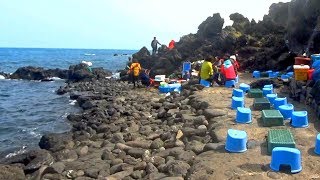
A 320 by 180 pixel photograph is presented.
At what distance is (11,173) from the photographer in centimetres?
804

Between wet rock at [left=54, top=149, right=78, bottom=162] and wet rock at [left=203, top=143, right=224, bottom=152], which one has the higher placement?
A: wet rock at [left=203, top=143, right=224, bottom=152]

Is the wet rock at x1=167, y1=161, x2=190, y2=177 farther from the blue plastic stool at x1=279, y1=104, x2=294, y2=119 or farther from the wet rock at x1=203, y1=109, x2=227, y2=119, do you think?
the blue plastic stool at x1=279, y1=104, x2=294, y2=119

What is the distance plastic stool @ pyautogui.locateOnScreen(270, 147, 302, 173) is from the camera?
19.7ft

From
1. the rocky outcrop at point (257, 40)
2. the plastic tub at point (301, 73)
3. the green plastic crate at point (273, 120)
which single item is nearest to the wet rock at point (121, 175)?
the green plastic crate at point (273, 120)

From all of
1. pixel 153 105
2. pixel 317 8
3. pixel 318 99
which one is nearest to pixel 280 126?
pixel 318 99

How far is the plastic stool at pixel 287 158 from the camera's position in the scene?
6.00 metres

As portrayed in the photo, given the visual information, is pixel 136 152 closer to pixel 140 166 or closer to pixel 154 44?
pixel 140 166

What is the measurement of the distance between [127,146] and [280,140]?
3786mm

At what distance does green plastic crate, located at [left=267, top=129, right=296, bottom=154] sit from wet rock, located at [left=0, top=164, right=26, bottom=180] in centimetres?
543

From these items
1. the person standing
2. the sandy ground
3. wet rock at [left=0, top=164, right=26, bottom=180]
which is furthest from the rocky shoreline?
the person standing

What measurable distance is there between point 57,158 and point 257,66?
624 inches

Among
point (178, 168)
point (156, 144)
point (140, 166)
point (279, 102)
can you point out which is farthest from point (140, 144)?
point (279, 102)

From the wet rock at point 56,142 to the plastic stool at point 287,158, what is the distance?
20.3 feet

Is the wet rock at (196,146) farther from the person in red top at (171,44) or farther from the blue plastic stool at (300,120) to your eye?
the person in red top at (171,44)
